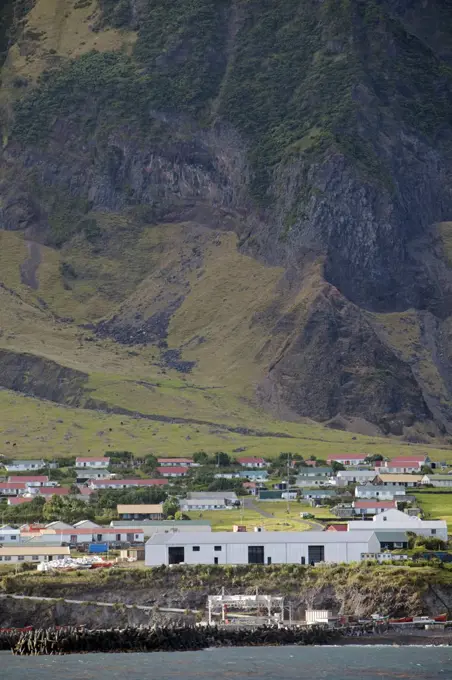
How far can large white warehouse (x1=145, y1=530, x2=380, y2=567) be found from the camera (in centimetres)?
14538

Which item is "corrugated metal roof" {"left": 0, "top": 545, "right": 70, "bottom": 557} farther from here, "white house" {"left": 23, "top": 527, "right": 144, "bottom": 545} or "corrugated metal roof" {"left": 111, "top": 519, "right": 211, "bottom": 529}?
"corrugated metal roof" {"left": 111, "top": 519, "right": 211, "bottom": 529}

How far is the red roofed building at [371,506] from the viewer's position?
599ft

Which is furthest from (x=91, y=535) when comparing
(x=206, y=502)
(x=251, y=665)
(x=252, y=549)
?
(x=251, y=665)

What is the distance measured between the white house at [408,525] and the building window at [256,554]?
1398cm

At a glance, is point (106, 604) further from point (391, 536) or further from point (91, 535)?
point (91, 535)

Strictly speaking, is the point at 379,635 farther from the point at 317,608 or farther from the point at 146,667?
the point at 146,667

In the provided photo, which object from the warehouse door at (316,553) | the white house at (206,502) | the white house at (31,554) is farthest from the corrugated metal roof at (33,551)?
the white house at (206,502)

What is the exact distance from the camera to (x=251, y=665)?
11938cm

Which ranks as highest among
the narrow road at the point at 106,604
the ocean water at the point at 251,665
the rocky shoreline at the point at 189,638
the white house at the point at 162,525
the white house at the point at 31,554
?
the white house at the point at 162,525

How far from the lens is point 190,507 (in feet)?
632

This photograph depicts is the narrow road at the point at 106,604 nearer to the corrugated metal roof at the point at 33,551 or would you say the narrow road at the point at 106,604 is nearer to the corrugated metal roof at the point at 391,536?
the corrugated metal roof at the point at 33,551

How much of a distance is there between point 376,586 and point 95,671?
81.7 ft

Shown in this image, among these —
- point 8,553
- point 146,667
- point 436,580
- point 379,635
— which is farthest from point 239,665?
point 8,553

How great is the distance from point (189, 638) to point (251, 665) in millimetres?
7031
